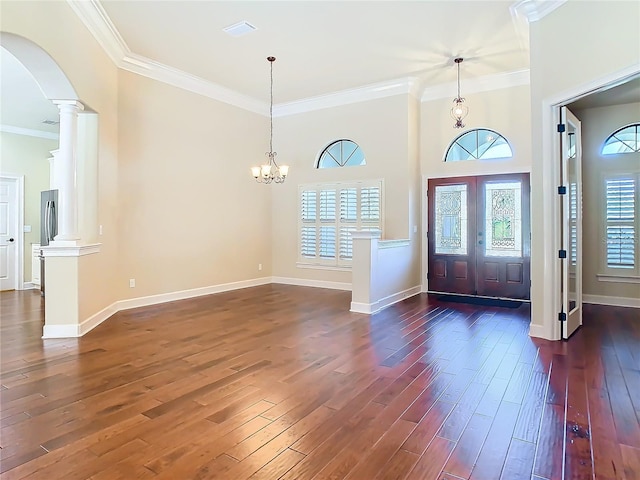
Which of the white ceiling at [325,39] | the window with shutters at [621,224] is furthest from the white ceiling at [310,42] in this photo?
the window with shutters at [621,224]

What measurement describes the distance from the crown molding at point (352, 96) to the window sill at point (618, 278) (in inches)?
163

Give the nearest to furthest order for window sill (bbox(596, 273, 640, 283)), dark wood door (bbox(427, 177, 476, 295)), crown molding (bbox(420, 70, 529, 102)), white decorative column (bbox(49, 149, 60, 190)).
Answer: window sill (bbox(596, 273, 640, 283))
crown molding (bbox(420, 70, 529, 102))
dark wood door (bbox(427, 177, 476, 295))
white decorative column (bbox(49, 149, 60, 190))

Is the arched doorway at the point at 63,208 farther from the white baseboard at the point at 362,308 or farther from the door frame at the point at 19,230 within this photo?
the door frame at the point at 19,230

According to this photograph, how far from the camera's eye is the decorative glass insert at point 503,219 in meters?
6.46

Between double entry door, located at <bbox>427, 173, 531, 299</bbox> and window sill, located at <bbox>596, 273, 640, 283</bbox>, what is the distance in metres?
1.00

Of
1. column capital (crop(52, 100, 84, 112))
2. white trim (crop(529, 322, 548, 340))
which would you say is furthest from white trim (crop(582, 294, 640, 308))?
column capital (crop(52, 100, 84, 112))

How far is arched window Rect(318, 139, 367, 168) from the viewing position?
745 centimetres

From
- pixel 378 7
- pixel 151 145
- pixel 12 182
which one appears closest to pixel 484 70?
pixel 378 7

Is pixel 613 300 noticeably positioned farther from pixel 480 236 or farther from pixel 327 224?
pixel 327 224

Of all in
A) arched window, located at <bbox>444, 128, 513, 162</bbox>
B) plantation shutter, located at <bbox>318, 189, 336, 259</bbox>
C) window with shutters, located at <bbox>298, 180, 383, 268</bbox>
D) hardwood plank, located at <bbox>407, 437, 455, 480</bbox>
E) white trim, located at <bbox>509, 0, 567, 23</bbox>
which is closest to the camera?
hardwood plank, located at <bbox>407, 437, 455, 480</bbox>

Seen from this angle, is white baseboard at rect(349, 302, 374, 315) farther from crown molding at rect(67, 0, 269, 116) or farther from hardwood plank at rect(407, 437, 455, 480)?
crown molding at rect(67, 0, 269, 116)

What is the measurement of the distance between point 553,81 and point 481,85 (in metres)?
2.73

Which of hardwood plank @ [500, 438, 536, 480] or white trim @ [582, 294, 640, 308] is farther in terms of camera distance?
white trim @ [582, 294, 640, 308]

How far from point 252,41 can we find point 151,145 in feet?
7.11
